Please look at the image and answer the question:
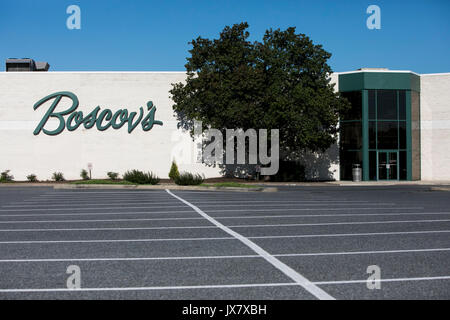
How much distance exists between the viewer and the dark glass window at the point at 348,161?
3541 centimetres

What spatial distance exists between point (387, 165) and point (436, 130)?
5017 mm

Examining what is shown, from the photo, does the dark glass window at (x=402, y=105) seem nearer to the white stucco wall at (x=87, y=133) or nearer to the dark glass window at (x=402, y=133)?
the dark glass window at (x=402, y=133)

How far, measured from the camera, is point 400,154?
35594 millimetres

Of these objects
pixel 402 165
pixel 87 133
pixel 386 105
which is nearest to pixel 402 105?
pixel 386 105

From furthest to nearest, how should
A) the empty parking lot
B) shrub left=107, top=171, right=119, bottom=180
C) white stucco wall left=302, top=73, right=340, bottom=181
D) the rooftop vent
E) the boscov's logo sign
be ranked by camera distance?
the rooftop vent < white stucco wall left=302, top=73, right=340, bottom=181 < the boscov's logo sign < shrub left=107, top=171, right=119, bottom=180 < the empty parking lot

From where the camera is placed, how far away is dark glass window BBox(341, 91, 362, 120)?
116 ft

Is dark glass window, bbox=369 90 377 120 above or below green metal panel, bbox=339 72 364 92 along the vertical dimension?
below

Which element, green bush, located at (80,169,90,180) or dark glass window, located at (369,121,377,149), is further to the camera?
dark glass window, located at (369,121,377,149)

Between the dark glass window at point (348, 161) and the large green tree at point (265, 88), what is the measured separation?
2.74 m

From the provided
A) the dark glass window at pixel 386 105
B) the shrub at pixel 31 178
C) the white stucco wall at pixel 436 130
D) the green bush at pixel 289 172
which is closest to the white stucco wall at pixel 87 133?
the shrub at pixel 31 178

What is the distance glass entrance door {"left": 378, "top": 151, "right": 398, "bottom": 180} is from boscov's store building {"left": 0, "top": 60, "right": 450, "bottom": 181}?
0.25ft

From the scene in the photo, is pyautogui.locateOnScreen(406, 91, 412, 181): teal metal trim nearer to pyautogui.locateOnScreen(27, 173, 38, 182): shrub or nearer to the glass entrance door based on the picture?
the glass entrance door
